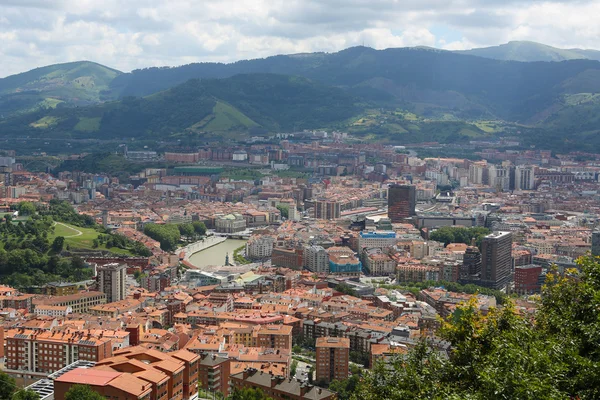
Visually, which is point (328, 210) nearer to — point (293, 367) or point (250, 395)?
point (293, 367)

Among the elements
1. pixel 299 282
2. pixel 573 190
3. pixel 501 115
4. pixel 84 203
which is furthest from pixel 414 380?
pixel 501 115

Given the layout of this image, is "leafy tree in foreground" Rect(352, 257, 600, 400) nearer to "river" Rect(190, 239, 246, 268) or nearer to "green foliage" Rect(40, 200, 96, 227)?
"river" Rect(190, 239, 246, 268)

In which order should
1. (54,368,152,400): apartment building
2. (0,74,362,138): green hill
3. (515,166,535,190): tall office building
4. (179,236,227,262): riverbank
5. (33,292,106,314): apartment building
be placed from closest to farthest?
1. (54,368,152,400): apartment building
2. (33,292,106,314): apartment building
3. (179,236,227,262): riverbank
4. (515,166,535,190): tall office building
5. (0,74,362,138): green hill

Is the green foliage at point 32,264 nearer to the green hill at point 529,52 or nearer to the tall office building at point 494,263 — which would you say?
the tall office building at point 494,263

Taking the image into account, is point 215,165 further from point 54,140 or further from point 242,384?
point 242,384

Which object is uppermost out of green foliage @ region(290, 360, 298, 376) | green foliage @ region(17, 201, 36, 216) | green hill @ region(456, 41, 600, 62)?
green hill @ region(456, 41, 600, 62)

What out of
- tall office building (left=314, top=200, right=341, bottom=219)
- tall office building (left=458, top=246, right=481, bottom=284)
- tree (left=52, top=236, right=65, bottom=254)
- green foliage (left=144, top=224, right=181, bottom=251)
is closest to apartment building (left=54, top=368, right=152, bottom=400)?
tree (left=52, top=236, right=65, bottom=254)

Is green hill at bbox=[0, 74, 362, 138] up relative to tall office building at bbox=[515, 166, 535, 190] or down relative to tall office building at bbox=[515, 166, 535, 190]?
up

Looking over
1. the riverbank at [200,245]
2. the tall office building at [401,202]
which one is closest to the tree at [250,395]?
the riverbank at [200,245]

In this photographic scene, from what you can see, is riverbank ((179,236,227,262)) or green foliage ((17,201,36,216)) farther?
green foliage ((17,201,36,216))
